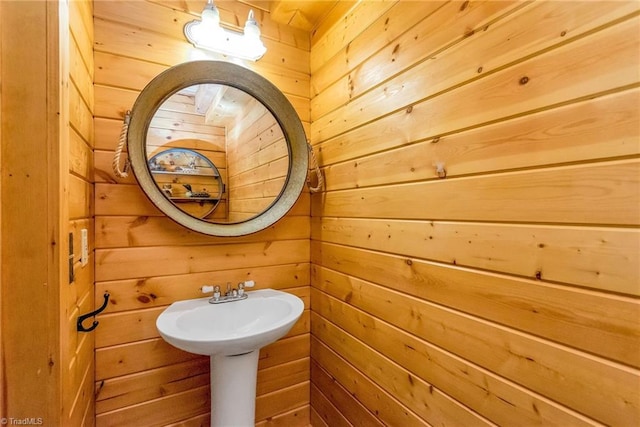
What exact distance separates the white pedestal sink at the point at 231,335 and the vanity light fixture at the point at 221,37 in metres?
1.18

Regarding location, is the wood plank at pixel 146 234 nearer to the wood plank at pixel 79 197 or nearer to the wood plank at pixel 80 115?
the wood plank at pixel 79 197

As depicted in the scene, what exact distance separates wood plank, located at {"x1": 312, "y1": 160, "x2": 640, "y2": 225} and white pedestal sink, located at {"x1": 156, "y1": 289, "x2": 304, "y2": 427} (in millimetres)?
677

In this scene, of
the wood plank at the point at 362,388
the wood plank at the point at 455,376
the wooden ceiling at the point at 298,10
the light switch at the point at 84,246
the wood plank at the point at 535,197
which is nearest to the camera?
the wood plank at the point at 535,197

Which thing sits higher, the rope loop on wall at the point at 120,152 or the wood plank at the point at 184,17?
the wood plank at the point at 184,17

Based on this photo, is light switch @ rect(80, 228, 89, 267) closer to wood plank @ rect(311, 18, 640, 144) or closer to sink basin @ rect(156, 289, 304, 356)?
sink basin @ rect(156, 289, 304, 356)

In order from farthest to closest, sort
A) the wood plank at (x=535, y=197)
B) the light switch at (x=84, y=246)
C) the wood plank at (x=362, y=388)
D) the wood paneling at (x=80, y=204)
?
the wood plank at (x=362, y=388) < the light switch at (x=84, y=246) < the wood paneling at (x=80, y=204) < the wood plank at (x=535, y=197)

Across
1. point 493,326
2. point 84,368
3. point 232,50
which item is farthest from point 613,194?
point 84,368

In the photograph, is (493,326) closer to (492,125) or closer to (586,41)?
(492,125)

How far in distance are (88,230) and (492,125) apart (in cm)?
139

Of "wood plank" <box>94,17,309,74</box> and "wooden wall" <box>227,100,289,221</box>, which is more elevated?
"wood plank" <box>94,17,309,74</box>

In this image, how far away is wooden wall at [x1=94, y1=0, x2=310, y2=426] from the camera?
1226mm

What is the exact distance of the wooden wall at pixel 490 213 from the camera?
60 centimetres

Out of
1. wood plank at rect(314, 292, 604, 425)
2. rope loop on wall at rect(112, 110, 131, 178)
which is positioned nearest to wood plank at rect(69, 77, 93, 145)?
rope loop on wall at rect(112, 110, 131, 178)

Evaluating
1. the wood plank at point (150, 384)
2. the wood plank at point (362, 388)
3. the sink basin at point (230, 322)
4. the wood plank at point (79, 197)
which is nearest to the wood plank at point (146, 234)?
the wood plank at point (79, 197)
